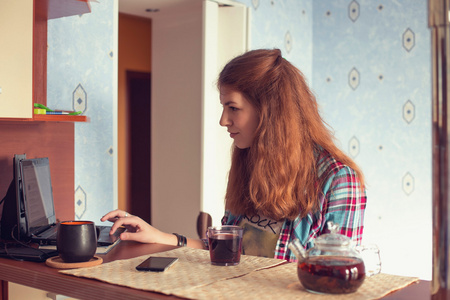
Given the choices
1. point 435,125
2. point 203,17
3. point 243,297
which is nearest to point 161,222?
point 203,17

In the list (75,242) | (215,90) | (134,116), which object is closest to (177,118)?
(215,90)

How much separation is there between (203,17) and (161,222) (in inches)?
48.9

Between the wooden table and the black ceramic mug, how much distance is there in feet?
0.16

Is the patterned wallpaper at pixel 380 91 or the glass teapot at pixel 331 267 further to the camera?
the patterned wallpaper at pixel 380 91

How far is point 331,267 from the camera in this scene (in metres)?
1.01

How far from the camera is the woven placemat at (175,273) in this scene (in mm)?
1096

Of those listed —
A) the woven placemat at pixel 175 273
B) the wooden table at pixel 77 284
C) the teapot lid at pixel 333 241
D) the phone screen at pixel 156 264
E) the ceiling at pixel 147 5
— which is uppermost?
the ceiling at pixel 147 5

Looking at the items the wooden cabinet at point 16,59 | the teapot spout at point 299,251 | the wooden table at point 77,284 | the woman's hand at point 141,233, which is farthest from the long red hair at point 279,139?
the wooden cabinet at point 16,59

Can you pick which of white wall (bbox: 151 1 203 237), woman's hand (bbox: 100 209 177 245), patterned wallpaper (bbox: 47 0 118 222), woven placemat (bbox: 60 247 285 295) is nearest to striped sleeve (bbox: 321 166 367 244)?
woven placemat (bbox: 60 247 285 295)

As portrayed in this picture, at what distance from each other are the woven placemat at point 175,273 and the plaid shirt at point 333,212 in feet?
0.83

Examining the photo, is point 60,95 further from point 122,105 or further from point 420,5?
point 122,105

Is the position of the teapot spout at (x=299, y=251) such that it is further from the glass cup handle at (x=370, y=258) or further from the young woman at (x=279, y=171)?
the young woman at (x=279, y=171)

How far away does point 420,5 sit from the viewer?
3.41m

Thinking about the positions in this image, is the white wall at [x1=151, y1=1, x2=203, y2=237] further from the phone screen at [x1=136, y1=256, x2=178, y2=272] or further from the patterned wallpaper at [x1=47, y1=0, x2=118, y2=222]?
the phone screen at [x1=136, y1=256, x2=178, y2=272]
